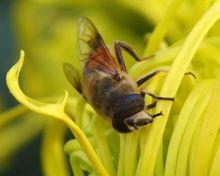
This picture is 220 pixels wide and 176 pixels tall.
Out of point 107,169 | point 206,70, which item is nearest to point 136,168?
point 107,169

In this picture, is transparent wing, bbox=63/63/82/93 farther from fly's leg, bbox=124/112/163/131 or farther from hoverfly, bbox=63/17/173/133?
fly's leg, bbox=124/112/163/131

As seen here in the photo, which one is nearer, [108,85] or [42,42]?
[108,85]

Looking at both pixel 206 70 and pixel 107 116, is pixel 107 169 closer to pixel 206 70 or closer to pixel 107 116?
pixel 107 116

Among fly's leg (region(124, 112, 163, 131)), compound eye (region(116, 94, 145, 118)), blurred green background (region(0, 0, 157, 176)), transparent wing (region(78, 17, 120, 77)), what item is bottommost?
blurred green background (region(0, 0, 157, 176))

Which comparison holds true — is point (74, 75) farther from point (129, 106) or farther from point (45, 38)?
point (45, 38)

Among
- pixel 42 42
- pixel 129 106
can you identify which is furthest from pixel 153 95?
pixel 42 42

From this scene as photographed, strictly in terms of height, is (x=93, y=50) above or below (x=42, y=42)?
above

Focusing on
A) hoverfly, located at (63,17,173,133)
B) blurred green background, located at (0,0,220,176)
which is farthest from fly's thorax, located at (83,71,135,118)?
blurred green background, located at (0,0,220,176)

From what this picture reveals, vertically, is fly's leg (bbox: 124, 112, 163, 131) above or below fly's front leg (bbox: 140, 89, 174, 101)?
below
